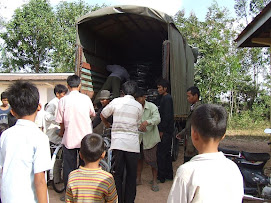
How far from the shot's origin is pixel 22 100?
1944 mm

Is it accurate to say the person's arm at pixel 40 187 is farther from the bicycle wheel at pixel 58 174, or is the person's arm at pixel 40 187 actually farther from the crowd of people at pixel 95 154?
the bicycle wheel at pixel 58 174

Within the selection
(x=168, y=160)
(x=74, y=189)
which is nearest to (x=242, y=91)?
(x=168, y=160)

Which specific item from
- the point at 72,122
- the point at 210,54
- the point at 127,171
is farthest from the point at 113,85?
the point at 210,54

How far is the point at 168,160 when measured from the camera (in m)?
5.07

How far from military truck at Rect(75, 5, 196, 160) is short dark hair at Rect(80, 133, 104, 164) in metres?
3.33

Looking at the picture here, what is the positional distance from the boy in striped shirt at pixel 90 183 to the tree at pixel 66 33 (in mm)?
16908

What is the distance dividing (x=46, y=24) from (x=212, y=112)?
19083 millimetres

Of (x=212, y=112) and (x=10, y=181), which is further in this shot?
(x=10, y=181)

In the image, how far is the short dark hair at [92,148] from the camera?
2.24m

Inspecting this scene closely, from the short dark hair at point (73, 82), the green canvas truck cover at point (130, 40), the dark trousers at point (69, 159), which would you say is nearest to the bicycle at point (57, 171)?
the dark trousers at point (69, 159)

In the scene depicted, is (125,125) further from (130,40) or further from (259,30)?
(130,40)

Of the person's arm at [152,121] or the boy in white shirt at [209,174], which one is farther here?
the person's arm at [152,121]

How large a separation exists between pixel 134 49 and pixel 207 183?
7.52 metres

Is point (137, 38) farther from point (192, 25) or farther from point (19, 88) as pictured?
point (192, 25)
